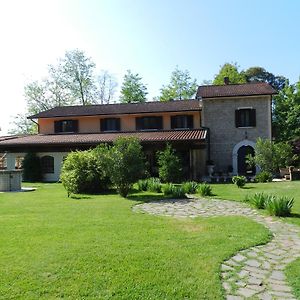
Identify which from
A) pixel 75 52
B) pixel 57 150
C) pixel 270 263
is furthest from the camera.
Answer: pixel 75 52

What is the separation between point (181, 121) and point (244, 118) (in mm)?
5309

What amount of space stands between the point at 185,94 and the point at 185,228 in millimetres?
48281

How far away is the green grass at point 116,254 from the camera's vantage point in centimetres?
500

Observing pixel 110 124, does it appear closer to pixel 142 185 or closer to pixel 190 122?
pixel 190 122

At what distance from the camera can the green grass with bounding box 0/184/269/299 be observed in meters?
5.00

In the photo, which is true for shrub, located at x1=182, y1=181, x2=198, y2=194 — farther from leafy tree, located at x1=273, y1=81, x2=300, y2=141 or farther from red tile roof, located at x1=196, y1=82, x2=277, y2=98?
leafy tree, located at x1=273, y1=81, x2=300, y2=141

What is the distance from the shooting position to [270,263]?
6258 mm

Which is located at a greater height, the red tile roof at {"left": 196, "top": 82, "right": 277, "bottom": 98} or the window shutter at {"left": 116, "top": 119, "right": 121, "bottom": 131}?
the red tile roof at {"left": 196, "top": 82, "right": 277, "bottom": 98}

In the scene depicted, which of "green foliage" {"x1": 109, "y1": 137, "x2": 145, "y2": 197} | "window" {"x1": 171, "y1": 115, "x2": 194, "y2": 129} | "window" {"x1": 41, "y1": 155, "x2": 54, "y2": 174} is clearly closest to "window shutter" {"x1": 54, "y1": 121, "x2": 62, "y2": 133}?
"window" {"x1": 41, "y1": 155, "x2": 54, "y2": 174}

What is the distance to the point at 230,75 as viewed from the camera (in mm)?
49781

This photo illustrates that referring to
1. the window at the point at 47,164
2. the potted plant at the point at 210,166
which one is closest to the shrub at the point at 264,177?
the potted plant at the point at 210,166

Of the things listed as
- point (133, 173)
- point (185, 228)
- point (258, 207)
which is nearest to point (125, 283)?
point (185, 228)

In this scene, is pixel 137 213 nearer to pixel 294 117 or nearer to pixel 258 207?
pixel 258 207

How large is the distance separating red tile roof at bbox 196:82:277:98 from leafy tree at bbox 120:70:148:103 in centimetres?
2583
